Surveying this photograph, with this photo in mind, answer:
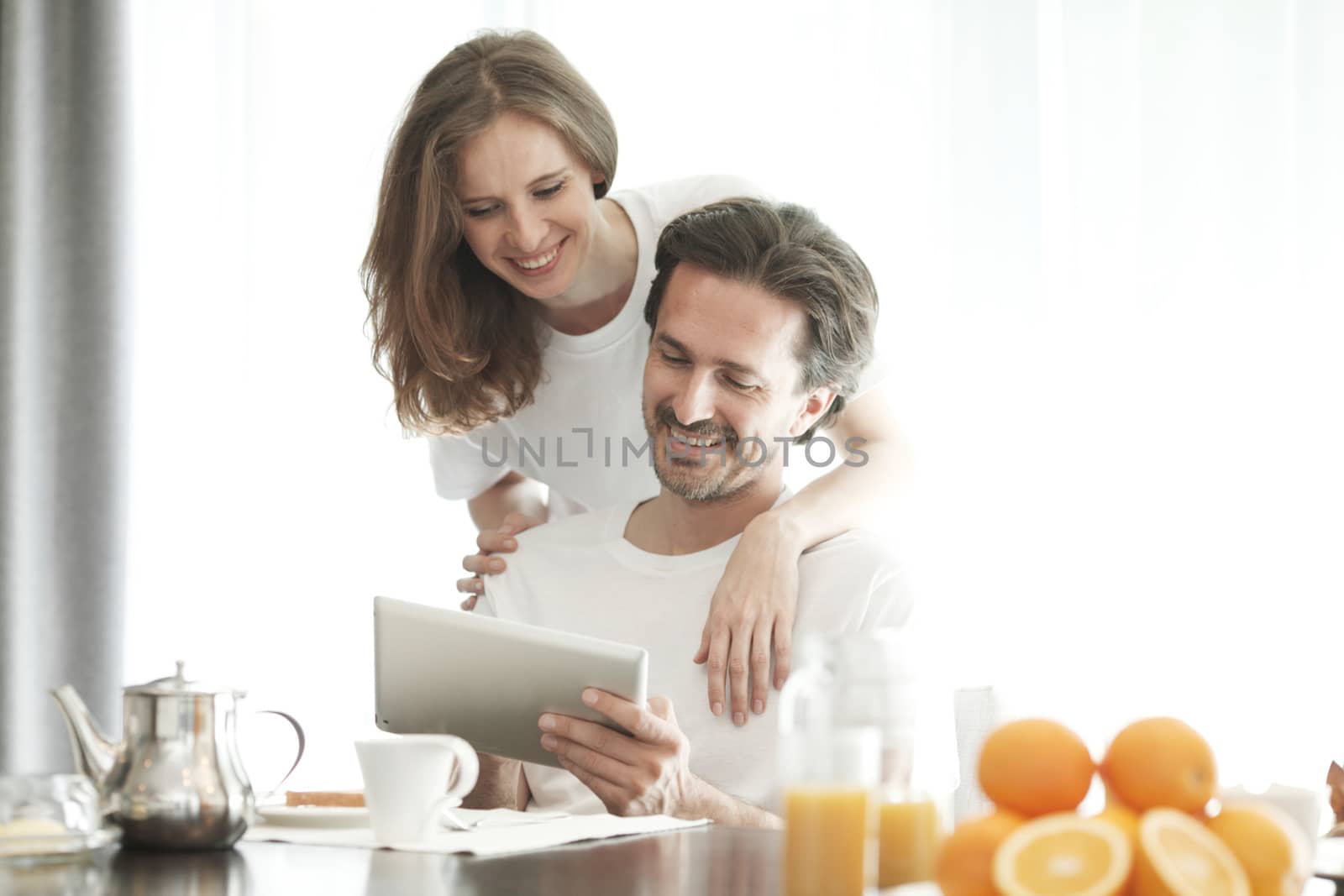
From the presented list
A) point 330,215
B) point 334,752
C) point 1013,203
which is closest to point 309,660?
point 334,752

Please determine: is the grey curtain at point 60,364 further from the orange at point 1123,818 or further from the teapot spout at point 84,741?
the orange at point 1123,818

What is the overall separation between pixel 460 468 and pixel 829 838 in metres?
1.90

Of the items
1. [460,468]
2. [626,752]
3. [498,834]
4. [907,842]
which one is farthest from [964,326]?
[907,842]

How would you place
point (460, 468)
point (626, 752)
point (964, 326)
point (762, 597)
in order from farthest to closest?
point (964, 326) → point (460, 468) → point (762, 597) → point (626, 752)

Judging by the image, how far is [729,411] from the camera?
193 cm

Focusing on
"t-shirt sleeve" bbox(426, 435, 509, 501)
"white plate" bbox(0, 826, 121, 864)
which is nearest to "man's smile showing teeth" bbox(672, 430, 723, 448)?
"t-shirt sleeve" bbox(426, 435, 509, 501)

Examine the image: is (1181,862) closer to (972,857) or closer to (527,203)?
(972,857)

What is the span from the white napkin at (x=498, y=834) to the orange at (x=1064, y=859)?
0.53m

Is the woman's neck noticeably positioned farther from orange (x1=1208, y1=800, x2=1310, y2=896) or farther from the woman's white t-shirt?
orange (x1=1208, y1=800, x2=1310, y2=896)

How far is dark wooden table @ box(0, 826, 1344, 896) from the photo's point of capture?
3.07 ft

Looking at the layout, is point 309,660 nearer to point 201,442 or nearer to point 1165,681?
point 201,442

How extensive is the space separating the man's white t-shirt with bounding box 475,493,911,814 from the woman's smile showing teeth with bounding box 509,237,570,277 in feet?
1.23

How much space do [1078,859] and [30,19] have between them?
11.1ft

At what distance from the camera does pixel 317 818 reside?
51.9 inches
